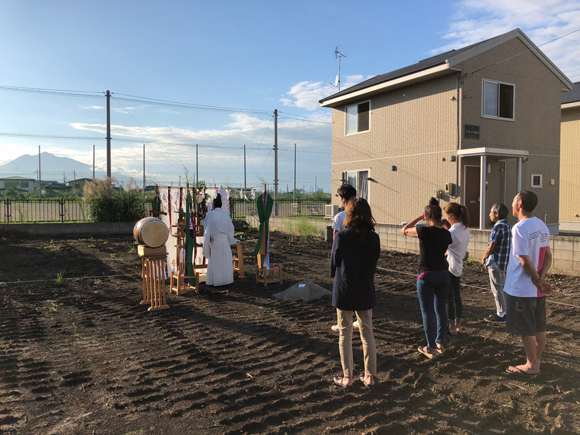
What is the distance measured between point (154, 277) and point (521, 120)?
13.3 m

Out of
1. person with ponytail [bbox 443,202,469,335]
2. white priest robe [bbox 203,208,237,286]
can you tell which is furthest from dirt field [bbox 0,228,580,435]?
white priest robe [bbox 203,208,237,286]

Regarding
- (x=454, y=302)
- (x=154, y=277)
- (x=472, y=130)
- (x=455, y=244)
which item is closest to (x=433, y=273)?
(x=455, y=244)

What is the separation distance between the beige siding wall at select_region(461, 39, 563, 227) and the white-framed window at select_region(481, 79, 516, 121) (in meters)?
0.16

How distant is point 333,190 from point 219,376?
47.8 feet

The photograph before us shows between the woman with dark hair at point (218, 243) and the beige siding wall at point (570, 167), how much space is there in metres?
15.9

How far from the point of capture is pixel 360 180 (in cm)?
1717

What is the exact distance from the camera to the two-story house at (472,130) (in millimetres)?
12984

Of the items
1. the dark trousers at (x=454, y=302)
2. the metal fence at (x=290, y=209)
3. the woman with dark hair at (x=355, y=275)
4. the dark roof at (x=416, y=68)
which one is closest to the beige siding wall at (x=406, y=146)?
the dark roof at (x=416, y=68)

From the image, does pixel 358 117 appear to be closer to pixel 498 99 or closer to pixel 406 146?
pixel 406 146

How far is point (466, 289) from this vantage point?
7.72 meters

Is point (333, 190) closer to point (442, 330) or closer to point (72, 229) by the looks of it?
point (72, 229)

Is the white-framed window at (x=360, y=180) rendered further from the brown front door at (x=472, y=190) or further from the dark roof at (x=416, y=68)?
the brown front door at (x=472, y=190)

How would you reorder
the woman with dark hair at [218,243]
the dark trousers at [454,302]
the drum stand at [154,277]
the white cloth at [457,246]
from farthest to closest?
the woman with dark hair at [218,243]
the drum stand at [154,277]
the dark trousers at [454,302]
the white cloth at [457,246]

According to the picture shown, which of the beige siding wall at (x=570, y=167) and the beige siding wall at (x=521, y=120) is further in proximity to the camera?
the beige siding wall at (x=570, y=167)
